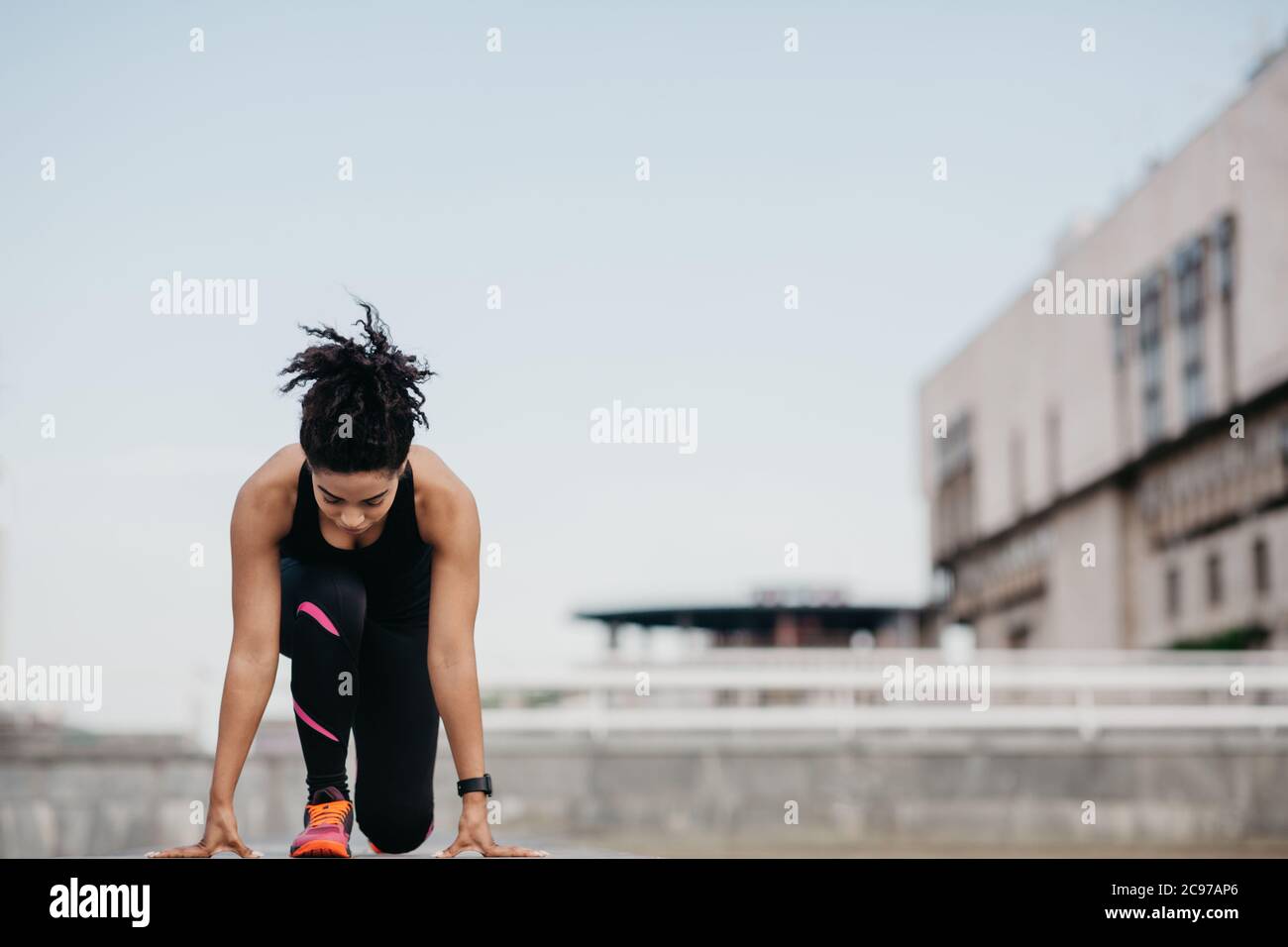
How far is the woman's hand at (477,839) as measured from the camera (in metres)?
3.12

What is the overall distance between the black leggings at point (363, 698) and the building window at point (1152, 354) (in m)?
30.0

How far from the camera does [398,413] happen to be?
3176 mm

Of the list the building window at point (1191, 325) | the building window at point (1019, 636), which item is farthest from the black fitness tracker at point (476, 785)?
the building window at point (1019, 636)

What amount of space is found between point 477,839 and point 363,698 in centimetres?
91

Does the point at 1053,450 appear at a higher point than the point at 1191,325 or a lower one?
lower

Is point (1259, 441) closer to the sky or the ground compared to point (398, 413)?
closer to the sky

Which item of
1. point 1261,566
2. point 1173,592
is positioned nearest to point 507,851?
point 1261,566

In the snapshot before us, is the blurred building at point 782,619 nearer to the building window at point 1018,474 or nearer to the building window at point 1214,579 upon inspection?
the building window at point 1018,474

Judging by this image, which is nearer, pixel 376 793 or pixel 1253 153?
pixel 376 793

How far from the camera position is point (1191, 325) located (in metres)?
29.9

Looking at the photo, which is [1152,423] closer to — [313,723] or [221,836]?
[313,723]

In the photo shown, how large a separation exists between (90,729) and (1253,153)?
74.4ft
